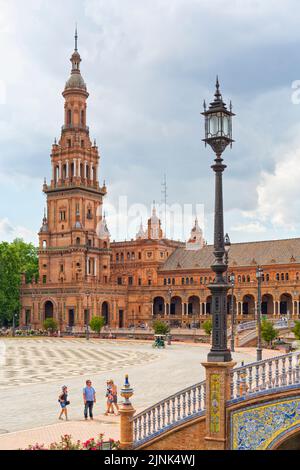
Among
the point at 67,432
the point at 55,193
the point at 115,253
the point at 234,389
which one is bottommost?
the point at 67,432

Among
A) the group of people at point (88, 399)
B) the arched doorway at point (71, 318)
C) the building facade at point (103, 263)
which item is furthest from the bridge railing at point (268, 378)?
the arched doorway at point (71, 318)

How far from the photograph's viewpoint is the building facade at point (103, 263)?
10794cm

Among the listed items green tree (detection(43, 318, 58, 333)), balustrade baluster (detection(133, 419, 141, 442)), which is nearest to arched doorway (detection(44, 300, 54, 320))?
green tree (detection(43, 318, 58, 333))

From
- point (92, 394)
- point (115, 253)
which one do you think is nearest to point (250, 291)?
point (115, 253)

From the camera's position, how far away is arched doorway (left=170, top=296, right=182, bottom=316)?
4537 inches

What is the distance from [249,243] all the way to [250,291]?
35.7ft

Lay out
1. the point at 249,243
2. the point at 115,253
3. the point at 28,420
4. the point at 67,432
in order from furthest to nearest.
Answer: the point at 115,253 < the point at 249,243 < the point at 28,420 < the point at 67,432

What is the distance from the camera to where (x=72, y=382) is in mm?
39781

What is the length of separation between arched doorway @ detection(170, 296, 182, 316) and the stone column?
9695cm

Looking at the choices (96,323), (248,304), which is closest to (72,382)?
(96,323)

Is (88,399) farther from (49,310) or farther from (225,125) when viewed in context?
(49,310)

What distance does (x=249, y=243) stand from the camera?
113062 mm

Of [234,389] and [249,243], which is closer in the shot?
[234,389]
